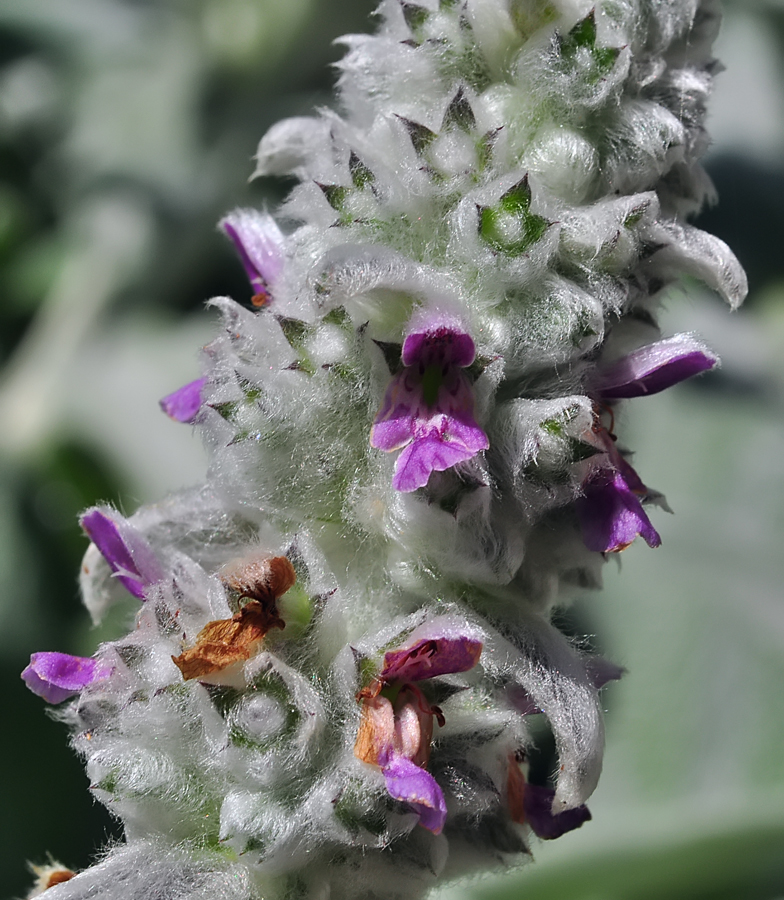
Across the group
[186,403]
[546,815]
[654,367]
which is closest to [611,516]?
[654,367]

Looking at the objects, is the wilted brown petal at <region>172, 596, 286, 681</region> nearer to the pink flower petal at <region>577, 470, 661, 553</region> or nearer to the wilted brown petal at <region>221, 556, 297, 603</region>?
the wilted brown petal at <region>221, 556, 297, 603</region>

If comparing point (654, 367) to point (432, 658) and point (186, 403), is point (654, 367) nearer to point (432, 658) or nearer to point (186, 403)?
point (432, 658)

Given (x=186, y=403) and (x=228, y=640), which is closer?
(x=228, y=640)

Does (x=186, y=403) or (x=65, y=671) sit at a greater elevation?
(x=186, y=403)

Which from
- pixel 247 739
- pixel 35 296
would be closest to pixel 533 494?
pixel 247 739

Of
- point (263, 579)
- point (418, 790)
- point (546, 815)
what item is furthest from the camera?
point (546, 815)

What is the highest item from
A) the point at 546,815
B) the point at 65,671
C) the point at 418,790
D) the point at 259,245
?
the point at 259,245

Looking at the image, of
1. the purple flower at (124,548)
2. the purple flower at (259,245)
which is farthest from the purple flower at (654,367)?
the purple flower at (124,548)

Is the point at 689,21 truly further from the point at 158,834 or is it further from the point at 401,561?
the point at 158,834

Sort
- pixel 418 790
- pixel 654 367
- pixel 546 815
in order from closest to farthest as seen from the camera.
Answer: pixel 418 790 → pixel 654 367 → pixel 546 815
